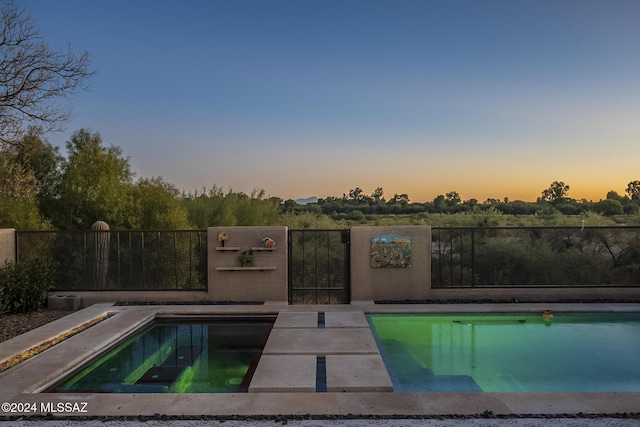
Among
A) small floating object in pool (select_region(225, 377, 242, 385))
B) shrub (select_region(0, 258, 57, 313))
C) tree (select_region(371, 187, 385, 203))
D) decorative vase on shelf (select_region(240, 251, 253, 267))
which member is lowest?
small floating object in pool (select_region(225, 377, 242, 385))

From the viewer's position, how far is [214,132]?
16.4m

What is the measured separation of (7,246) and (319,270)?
6.83 meters

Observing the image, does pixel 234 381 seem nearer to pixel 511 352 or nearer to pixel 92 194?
pixel 511 352

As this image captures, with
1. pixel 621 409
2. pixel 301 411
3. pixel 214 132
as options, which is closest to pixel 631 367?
pixel 621 409

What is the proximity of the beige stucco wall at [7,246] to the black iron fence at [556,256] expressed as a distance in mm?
9093

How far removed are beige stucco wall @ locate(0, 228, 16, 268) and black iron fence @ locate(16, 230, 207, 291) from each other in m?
0.10

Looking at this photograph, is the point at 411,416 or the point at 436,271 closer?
the point at 411,416

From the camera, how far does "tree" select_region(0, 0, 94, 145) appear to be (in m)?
10.1

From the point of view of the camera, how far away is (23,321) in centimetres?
777

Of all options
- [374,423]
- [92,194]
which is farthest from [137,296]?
[374,423]

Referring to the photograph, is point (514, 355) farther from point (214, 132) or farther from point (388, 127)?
point (214, 132)

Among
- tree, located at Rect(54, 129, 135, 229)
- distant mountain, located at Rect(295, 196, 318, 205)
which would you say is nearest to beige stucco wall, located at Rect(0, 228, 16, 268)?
tree, located at Rect(54, 129, 135, 229)

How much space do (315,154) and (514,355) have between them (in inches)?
526

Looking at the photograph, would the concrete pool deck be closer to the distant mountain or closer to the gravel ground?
the gravel ground
